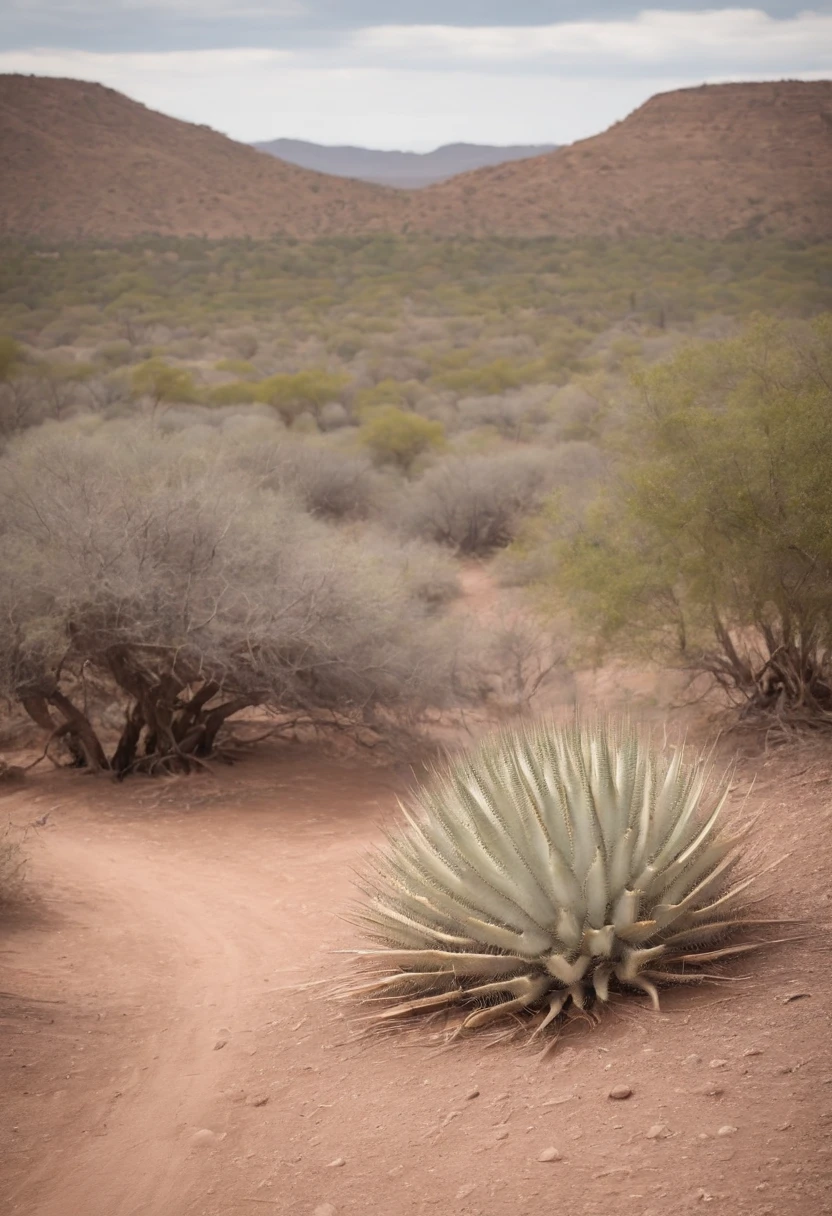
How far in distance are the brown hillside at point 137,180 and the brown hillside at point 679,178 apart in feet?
25.1

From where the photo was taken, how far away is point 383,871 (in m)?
5.68

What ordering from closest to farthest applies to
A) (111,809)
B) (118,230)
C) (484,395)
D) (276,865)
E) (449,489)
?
1. (276,865)
2. (111,809)
3. (449,489)
4. (484,395)
5. (118,230)

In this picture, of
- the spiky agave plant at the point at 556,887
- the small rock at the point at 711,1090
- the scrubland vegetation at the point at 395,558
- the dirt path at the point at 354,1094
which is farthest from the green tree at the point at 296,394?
the small rock at the point at 711,1090

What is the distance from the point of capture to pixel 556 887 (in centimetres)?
455

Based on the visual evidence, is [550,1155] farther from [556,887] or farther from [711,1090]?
[556,887]

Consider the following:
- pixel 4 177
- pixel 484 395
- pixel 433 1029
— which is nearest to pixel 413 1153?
pixel 433 1029

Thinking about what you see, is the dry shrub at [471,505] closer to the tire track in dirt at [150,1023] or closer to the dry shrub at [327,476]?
the dry shrub at [327,476]

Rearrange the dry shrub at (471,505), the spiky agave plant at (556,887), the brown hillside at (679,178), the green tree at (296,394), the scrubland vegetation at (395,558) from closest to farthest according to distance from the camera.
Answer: the spiky agave plant at (556,887) < the scrubland vegetation at (395,558) < the dry shrub at (471,505) < the green tree at (296,394) < the brown hillside at (679,178)

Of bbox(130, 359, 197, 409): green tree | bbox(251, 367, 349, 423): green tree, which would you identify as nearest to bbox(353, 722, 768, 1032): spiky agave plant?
bbox(130, 359, 197, 409): green tree

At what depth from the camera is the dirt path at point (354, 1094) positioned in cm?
344

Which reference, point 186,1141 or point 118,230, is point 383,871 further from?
point 118,230

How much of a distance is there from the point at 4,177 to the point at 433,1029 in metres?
58.6

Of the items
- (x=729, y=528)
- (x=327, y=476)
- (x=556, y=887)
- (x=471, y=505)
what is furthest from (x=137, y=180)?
(x=556, y=887)

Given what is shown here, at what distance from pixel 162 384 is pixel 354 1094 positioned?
2547 centimetres
